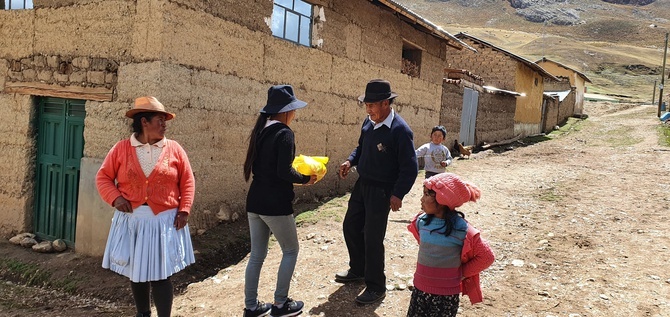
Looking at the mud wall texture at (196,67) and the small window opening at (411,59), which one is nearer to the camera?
the mud wall texture at (196,67)

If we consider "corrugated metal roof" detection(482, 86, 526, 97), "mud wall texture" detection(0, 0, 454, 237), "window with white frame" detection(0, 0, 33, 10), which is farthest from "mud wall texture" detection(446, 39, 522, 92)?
"window with white frame" detection(0, 0, 33, 10)

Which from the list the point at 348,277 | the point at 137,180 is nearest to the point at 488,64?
the point at 348,277

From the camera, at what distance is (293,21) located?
A: 6871 millimetres

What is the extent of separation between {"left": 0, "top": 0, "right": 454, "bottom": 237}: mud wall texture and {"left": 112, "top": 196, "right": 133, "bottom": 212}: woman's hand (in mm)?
2011

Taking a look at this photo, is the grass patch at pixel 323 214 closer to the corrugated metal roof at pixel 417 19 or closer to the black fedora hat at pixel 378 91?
the black fedora hat at pixel 378 91

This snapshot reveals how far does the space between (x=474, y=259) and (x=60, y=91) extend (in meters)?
5.00

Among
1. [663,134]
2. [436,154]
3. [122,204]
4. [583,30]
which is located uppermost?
[583,30]

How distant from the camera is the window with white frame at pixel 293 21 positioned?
21.6 ft

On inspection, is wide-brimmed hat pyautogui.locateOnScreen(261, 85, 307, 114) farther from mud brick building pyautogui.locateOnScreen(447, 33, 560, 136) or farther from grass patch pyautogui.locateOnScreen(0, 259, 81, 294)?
mud brick building pyautogui.locateOnScreen(447, 33, 560, 136)

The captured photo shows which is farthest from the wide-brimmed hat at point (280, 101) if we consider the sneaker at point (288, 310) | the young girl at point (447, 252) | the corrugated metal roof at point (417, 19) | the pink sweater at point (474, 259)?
the corrugated metal roof at point (417, 19)

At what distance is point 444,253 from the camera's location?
9.29 feet

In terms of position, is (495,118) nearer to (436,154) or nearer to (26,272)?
(436,154)

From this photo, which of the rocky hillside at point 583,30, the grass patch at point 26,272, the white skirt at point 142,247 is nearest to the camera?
the white skirt at point 142,247

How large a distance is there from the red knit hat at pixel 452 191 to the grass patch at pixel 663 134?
54.4 ft
